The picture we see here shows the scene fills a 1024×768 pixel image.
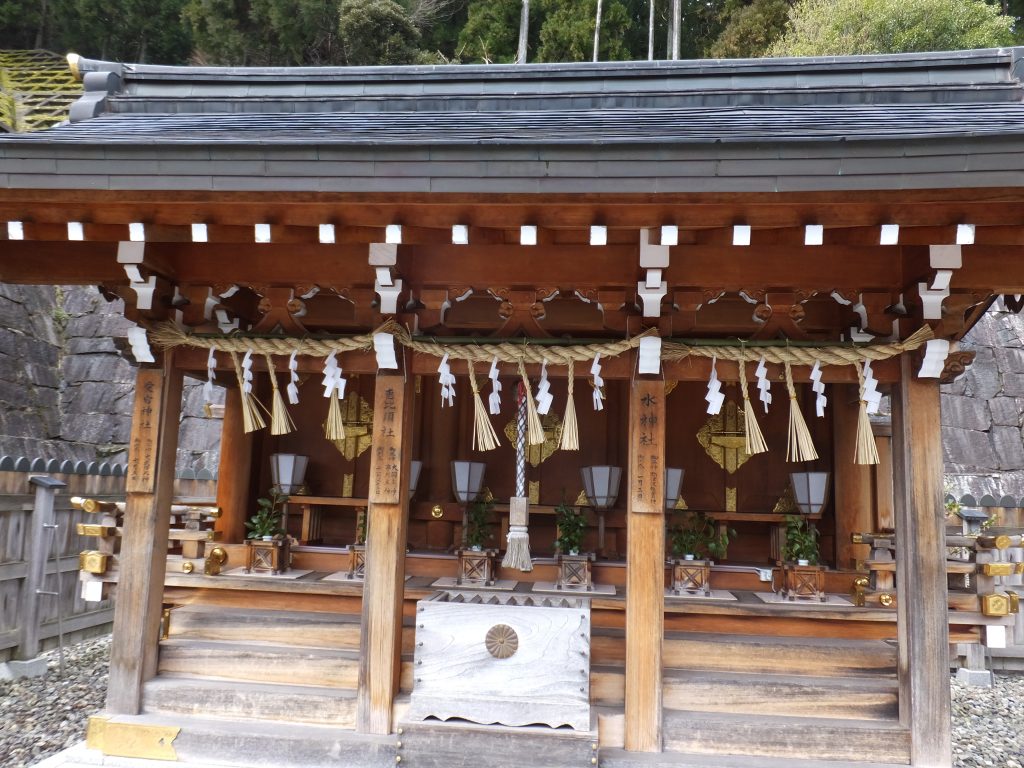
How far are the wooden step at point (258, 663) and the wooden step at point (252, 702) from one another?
0.28ft

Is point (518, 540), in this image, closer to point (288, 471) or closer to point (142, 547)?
point (142, 547)

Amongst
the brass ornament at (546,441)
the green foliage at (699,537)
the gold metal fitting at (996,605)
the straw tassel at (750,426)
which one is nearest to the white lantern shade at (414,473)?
the brass ornament at (546,441)

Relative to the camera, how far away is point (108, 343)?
43.8ft

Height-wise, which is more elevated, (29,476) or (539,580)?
(29,476)

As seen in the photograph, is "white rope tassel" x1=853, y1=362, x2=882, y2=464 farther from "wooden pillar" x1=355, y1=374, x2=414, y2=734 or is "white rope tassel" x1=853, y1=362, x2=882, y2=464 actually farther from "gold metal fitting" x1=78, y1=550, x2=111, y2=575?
"gold metal fitting" x1=78, y1=550, x2=111, y2=575

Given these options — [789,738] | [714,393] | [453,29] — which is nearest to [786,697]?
[789,738]

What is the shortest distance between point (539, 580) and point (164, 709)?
8.52ft

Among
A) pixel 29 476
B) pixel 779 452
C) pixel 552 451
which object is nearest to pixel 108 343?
pixel 29 476

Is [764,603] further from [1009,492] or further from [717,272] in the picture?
[1009,492]

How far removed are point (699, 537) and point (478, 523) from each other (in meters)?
1.70

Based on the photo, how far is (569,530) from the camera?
5332mm

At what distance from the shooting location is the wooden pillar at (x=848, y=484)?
539cm

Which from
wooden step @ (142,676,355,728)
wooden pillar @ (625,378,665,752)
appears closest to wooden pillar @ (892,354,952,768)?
wooden pillar @ (625,378,665,752)

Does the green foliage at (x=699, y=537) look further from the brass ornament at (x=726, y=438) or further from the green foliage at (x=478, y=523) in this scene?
the green foliage at (x=478, y=523)
